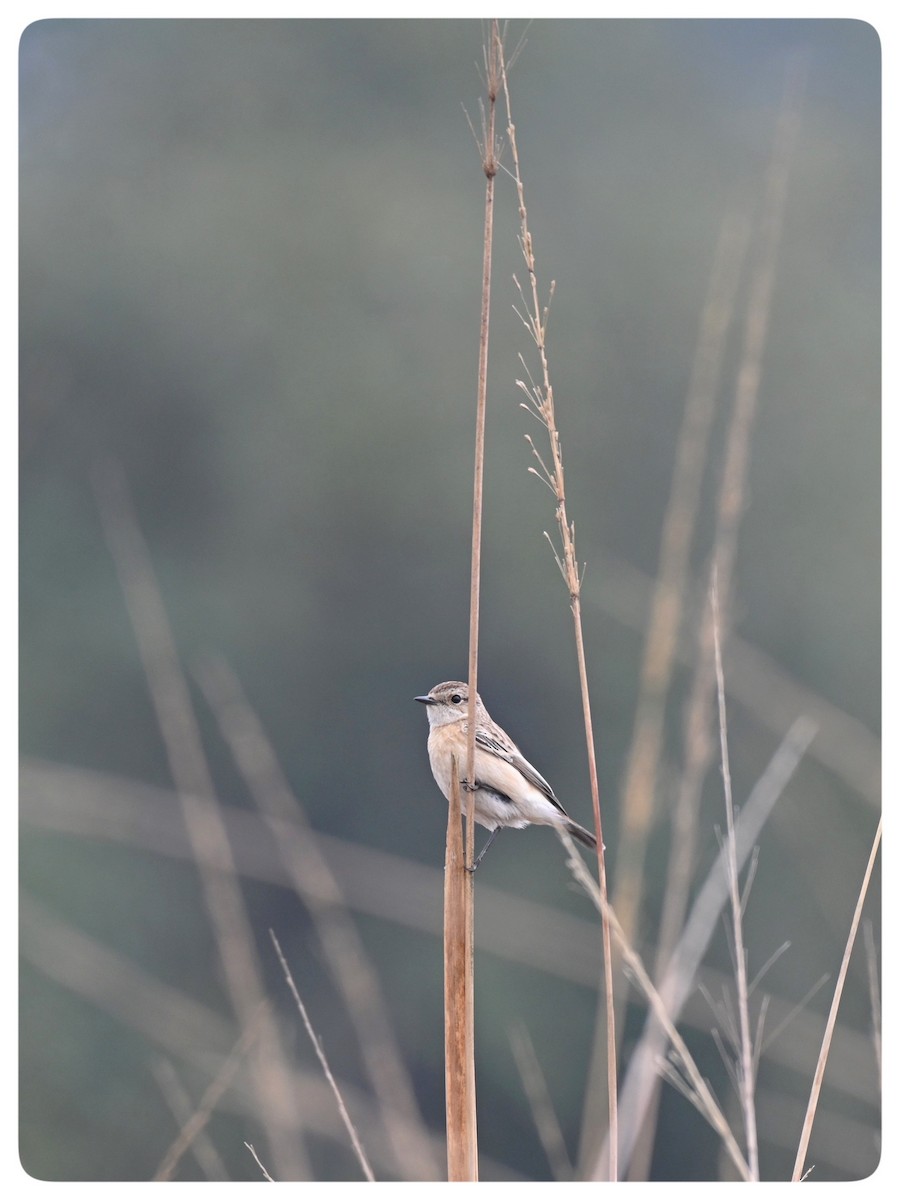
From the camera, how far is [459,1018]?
2.46 metres

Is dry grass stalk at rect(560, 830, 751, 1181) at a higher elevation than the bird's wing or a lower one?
lower

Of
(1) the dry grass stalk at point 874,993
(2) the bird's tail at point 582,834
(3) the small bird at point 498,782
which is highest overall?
(3) the small bird at point 498,782

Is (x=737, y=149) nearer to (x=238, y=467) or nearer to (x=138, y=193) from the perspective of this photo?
(x=138, y=193)

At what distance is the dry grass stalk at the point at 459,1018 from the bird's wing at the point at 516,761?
1248 millimetres

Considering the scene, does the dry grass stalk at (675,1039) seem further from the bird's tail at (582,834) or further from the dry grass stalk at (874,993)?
the bird's tail at (582,834)

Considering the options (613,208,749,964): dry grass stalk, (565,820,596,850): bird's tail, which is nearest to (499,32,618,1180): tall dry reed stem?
(613,208,749,964): dry grass stalk

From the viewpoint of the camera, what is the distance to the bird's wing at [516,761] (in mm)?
3789

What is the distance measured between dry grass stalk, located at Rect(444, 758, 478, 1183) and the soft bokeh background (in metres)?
1.47

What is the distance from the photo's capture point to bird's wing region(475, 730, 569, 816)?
3.79m

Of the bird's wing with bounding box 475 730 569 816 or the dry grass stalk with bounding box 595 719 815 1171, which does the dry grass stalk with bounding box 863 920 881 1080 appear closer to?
the dry grass stalk with bounding box 595 719 815 1171

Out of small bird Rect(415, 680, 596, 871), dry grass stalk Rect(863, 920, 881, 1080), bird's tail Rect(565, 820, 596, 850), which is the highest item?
small bird Rect(415, 680, 596, 871)

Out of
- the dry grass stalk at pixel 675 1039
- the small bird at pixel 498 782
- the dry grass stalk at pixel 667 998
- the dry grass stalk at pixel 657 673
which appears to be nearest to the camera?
the dry grass stalk at pixel 675 1039

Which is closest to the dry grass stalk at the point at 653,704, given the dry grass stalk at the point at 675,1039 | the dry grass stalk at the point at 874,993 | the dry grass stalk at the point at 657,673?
the dry grass stalk at the point at 657,673

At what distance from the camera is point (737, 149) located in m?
7.41
